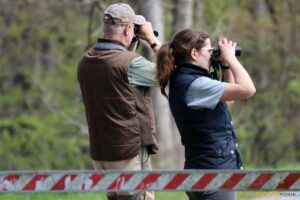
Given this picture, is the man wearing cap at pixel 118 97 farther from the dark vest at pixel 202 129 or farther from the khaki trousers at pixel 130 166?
the dark vest at pixel 202 129

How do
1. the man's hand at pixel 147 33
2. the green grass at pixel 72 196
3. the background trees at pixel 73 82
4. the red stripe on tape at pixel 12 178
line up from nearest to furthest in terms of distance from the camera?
the red stripe on tape at pixel 12 178, the man's hand at pixel 147 33, the green grass at pixel 72 196, the background trees at pixel 73 82

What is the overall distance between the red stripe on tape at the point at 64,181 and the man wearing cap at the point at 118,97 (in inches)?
37.3

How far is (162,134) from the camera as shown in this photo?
15156 mm

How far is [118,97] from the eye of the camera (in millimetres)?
5645

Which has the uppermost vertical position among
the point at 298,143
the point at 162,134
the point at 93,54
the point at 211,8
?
the point at 93,54

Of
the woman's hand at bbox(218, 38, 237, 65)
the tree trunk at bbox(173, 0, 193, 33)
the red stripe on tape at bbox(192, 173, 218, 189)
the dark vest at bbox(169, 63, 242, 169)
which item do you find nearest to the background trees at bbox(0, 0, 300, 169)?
the tree trunk at bbox(173, 0, 193, 33)

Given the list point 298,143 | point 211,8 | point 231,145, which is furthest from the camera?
point 298,143

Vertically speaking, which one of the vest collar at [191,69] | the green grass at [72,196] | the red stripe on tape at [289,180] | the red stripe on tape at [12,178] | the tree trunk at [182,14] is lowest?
the green grass at [72,196]

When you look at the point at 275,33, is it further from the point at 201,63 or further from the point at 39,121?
the point at 201,63

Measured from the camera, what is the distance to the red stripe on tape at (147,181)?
4.73 metres

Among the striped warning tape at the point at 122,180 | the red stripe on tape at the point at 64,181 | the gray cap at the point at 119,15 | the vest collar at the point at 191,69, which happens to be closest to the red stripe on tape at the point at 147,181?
the striped warning tape at the point at 122,180

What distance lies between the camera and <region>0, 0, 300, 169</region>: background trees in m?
24.0

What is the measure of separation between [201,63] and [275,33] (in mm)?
20590

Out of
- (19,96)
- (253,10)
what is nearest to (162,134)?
(19,96)
